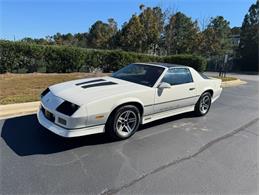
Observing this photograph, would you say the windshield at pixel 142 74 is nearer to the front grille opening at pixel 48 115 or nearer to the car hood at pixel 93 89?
the car hood at pixel 93 89

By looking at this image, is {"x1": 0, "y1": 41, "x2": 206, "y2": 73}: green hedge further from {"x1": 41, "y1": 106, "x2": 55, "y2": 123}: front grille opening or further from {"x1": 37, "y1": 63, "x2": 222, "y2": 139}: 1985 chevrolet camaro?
{"x1": 41, "y1": 106, "x2": 55, "y2": 123}: front grille opening

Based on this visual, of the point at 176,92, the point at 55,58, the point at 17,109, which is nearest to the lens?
the point at 176,92

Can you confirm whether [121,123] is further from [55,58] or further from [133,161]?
[55,58]

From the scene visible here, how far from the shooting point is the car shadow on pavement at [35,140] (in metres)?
3.63

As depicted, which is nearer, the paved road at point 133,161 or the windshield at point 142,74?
the paved road at point 133,161

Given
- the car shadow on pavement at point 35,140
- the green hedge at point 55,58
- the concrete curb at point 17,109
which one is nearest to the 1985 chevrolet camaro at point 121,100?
the car shadow on pavement at point 35,140

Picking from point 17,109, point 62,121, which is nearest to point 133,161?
point 62,121

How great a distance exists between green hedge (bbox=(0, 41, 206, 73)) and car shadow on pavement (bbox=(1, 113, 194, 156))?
297 inches

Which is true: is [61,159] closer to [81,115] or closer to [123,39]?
[81,115]

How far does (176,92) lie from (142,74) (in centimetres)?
81

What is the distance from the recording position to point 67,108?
3.67m

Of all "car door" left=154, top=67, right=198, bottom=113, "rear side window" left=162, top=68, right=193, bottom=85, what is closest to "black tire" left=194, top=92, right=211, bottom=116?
"car door" left=154, top=67, right=198, bottom=113

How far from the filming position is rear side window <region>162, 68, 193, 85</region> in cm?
500

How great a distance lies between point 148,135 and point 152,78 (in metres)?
1.17
